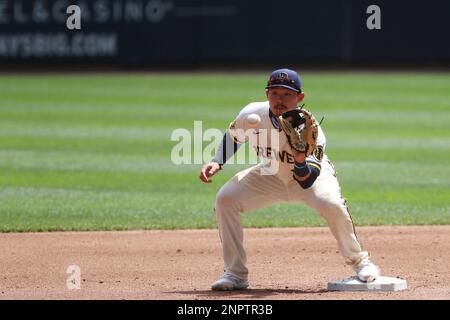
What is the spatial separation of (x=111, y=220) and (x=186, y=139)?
6.60 meters

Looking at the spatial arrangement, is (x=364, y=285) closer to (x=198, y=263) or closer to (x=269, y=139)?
(x=269, y=139)

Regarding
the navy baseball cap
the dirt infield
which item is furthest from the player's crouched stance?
the dirt infield

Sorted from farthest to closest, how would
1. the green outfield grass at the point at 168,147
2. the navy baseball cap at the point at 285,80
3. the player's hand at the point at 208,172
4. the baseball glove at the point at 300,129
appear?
1. the green outfield grass at the point at 168,147
2. the player's hand at the point at 208,172
3. the navy baseball cap at the point at 285,80
4. the baseball glove at the point at 300,129

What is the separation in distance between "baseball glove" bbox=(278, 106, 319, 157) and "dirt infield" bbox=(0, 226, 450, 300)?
92cm

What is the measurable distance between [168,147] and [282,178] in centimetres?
852

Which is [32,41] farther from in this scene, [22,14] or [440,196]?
[440,196]

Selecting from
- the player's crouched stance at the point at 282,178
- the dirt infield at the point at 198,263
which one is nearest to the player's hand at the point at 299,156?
the player's crouched stance at the point at 282,178

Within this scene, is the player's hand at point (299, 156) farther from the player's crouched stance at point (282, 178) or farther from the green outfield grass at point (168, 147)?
the green outfield grass at point (168, 147)

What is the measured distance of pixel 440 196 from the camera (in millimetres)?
11266

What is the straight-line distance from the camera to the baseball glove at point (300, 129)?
6309 millimetres

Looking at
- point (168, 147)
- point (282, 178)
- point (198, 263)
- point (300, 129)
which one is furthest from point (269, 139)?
point (168, 147)

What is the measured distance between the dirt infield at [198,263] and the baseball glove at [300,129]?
36.4 inches

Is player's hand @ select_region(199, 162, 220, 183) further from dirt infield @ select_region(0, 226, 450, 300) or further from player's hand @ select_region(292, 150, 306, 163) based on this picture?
dirt infield @ select_region(0, 226, 450, 300)
